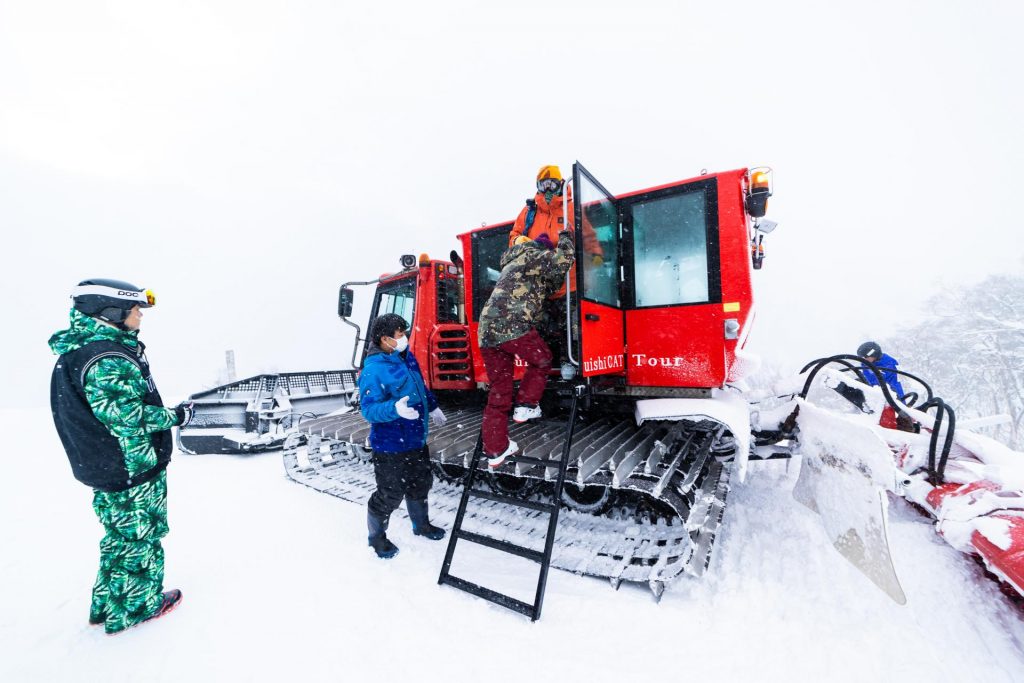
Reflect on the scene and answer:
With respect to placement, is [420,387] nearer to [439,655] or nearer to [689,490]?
[439,655]

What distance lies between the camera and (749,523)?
3568 millimetres

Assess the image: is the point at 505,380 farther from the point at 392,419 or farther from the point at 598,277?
the point at 598,277

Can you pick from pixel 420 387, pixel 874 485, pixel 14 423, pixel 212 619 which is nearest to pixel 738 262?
pixel 874 485

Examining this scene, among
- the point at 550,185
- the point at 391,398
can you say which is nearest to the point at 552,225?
the point at 550,185

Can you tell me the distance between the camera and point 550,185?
3.28 meters

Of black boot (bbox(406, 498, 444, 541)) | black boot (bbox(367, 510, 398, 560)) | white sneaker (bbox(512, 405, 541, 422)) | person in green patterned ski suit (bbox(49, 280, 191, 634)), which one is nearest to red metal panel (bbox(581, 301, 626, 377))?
white sneaker (bbox(512, 405, 541, 422))

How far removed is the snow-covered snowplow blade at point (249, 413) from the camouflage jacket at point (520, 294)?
14.7ft

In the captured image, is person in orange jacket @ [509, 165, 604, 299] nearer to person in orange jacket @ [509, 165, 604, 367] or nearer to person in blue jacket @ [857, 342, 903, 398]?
person in orange jacket @ [509, 165, 604, 367]

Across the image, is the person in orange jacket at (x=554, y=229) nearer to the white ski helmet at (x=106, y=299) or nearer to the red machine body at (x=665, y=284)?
the red machine body at (x=665, y=284)

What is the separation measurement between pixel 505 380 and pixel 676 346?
1636 millimetres

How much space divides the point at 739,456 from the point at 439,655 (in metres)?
2.34

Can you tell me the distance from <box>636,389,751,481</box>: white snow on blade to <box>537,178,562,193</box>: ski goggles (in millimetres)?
1965

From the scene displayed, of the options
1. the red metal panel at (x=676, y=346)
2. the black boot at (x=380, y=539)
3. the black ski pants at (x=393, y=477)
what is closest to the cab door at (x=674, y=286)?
the red metal panel at (x=676, y=346)

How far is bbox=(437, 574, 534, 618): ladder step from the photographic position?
2459 mm
